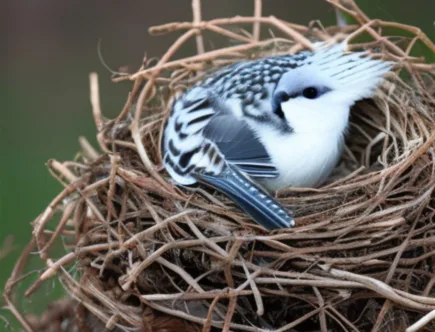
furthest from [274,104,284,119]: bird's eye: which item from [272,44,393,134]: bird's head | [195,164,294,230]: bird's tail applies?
[195,164,294,230]: bird's tail

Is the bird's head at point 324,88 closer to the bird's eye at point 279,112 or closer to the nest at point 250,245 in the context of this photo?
the bird's eye at point 279,112

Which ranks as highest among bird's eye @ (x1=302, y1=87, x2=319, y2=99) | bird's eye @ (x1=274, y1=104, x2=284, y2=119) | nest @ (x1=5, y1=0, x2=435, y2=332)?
bird's eye @ (x1=302, y1=87, x2=319, y2=99)

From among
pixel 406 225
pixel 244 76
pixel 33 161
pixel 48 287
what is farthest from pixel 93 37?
pixel 406 225

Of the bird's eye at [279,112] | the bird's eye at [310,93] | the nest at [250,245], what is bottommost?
the nest at [250,245]

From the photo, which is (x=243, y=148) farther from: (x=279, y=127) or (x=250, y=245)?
(x=250, y=245)

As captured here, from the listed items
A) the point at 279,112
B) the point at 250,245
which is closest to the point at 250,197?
the point at 250,245

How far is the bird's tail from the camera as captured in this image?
1449 mm

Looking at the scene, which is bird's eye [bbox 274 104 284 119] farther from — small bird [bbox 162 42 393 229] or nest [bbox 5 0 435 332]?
nest [bbox 5 0 435 332]

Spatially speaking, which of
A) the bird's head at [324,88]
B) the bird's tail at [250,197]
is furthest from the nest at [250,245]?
the bird's head at [324,88]

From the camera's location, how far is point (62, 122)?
10.1 feet

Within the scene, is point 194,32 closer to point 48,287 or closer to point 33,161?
point 48,287

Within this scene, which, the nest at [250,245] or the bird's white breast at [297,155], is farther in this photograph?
the bird's white breast at [297,155]

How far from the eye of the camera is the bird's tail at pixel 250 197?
145 centimetres

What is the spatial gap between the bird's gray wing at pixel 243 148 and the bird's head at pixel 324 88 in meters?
0.08
